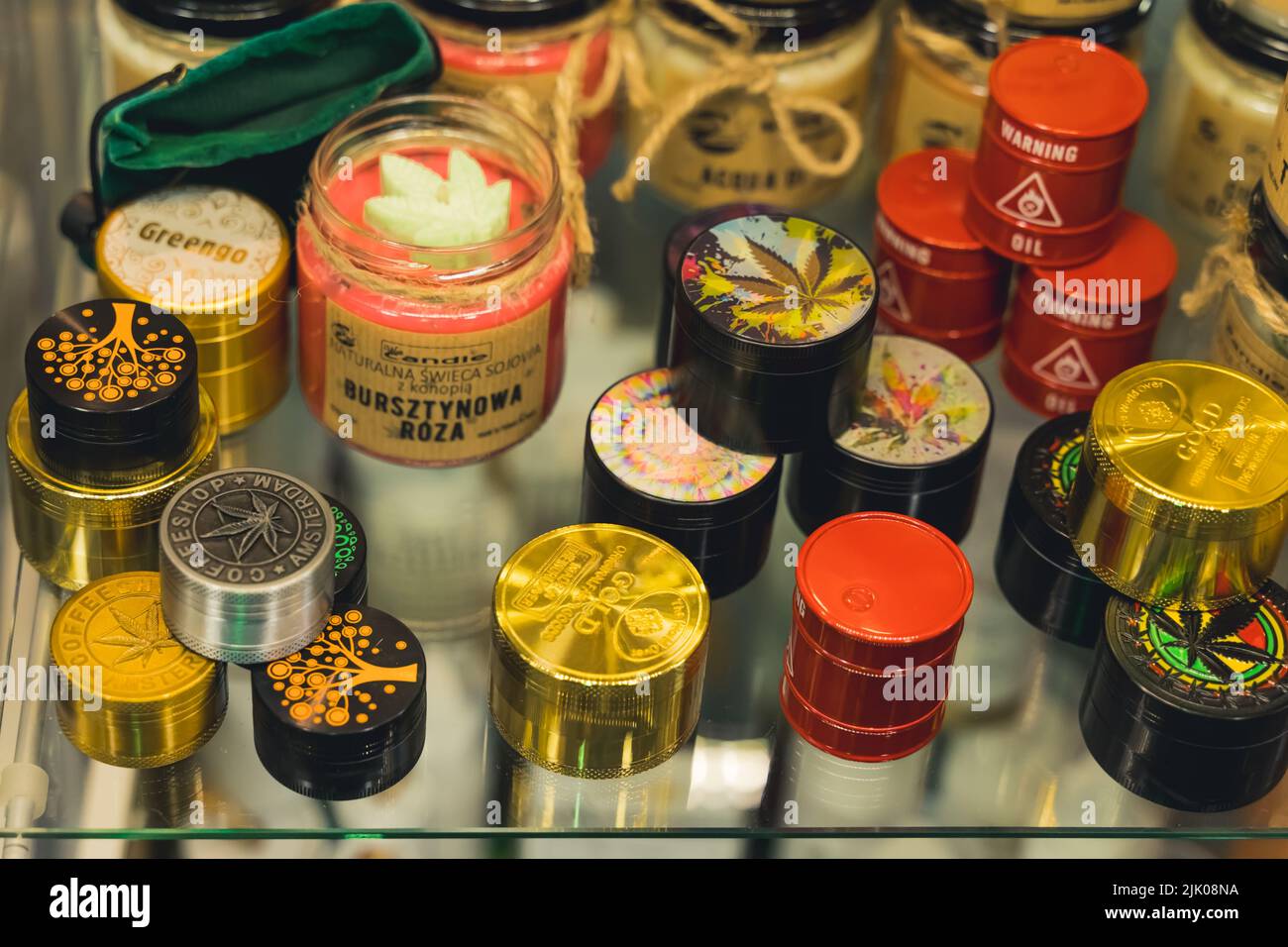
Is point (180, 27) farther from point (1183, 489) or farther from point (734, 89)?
point (1183, 489)

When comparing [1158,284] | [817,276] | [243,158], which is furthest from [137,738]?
[1158,284]

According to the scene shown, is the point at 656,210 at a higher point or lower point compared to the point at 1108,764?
higher

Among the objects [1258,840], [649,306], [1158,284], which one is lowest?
[1258,840]

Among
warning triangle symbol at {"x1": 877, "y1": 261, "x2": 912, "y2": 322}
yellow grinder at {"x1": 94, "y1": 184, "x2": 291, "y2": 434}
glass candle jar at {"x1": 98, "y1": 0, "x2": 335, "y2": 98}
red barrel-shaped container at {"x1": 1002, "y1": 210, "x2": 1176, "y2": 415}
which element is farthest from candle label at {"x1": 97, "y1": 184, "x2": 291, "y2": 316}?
red barrel-shaped container at {"x1": 1002, "y1": 210, "x2": 1176, "y2": 415}

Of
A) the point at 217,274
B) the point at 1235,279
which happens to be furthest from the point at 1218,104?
the point at 217,274

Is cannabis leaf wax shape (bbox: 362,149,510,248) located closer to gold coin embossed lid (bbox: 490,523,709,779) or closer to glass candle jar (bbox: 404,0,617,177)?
glass candle jar (bbox: 404,0,617,177)

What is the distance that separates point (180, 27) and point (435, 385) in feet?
1.13

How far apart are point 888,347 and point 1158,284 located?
0.66ft

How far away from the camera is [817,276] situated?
1510 mm

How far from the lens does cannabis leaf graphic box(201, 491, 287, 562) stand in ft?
4.47

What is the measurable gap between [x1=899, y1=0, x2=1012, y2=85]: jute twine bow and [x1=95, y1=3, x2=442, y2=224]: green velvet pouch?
0.37 meters

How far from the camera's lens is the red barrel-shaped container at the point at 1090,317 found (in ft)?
5.26

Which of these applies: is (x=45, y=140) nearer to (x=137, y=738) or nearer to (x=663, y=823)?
(x=137, y=738)

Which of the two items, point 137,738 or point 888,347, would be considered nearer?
point 137,738
